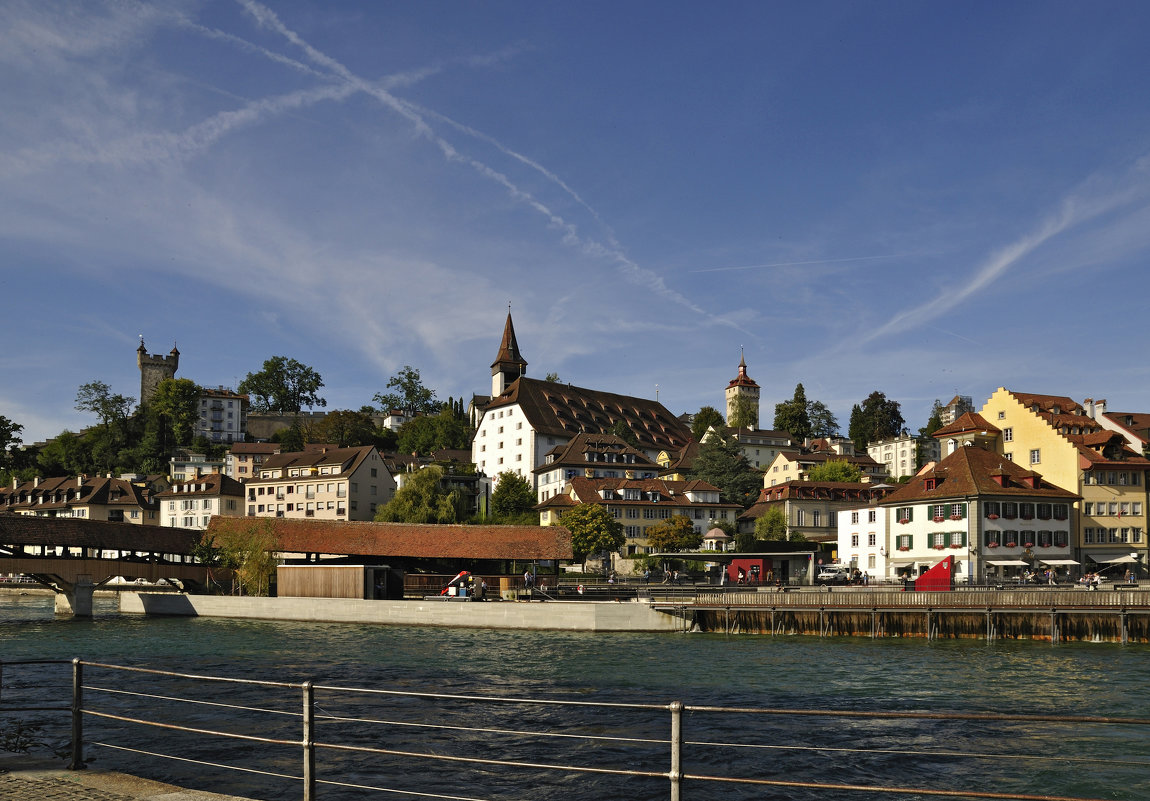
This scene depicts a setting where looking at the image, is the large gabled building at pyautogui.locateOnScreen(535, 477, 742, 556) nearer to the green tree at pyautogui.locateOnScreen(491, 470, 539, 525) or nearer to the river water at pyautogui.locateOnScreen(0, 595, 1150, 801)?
the green tree at pyautogui.locateOnScreen(491, 470, 539, 525)

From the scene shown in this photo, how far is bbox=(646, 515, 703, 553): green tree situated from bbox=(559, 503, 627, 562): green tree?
483 cm

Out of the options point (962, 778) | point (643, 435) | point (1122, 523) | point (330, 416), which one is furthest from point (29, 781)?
point (330, 416)

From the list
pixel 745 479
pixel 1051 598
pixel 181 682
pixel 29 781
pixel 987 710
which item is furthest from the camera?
pixel 745 479

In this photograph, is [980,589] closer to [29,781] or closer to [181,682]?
[181,682]

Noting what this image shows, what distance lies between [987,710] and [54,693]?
24.6m

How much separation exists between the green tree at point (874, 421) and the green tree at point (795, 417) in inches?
327

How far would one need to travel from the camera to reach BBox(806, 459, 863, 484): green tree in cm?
10806

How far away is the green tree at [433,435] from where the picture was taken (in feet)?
488

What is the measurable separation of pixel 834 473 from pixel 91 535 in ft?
252

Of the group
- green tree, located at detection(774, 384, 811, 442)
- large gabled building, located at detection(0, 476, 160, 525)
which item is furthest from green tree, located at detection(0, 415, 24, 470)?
green tree, located at detection(774, 384, 811, 442)

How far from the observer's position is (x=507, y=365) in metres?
147

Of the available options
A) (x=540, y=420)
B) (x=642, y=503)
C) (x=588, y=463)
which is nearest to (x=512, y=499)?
(x=588, y=463)

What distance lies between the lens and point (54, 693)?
85.1ft

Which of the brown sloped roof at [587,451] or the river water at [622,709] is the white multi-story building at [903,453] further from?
the river water at [622,709]
